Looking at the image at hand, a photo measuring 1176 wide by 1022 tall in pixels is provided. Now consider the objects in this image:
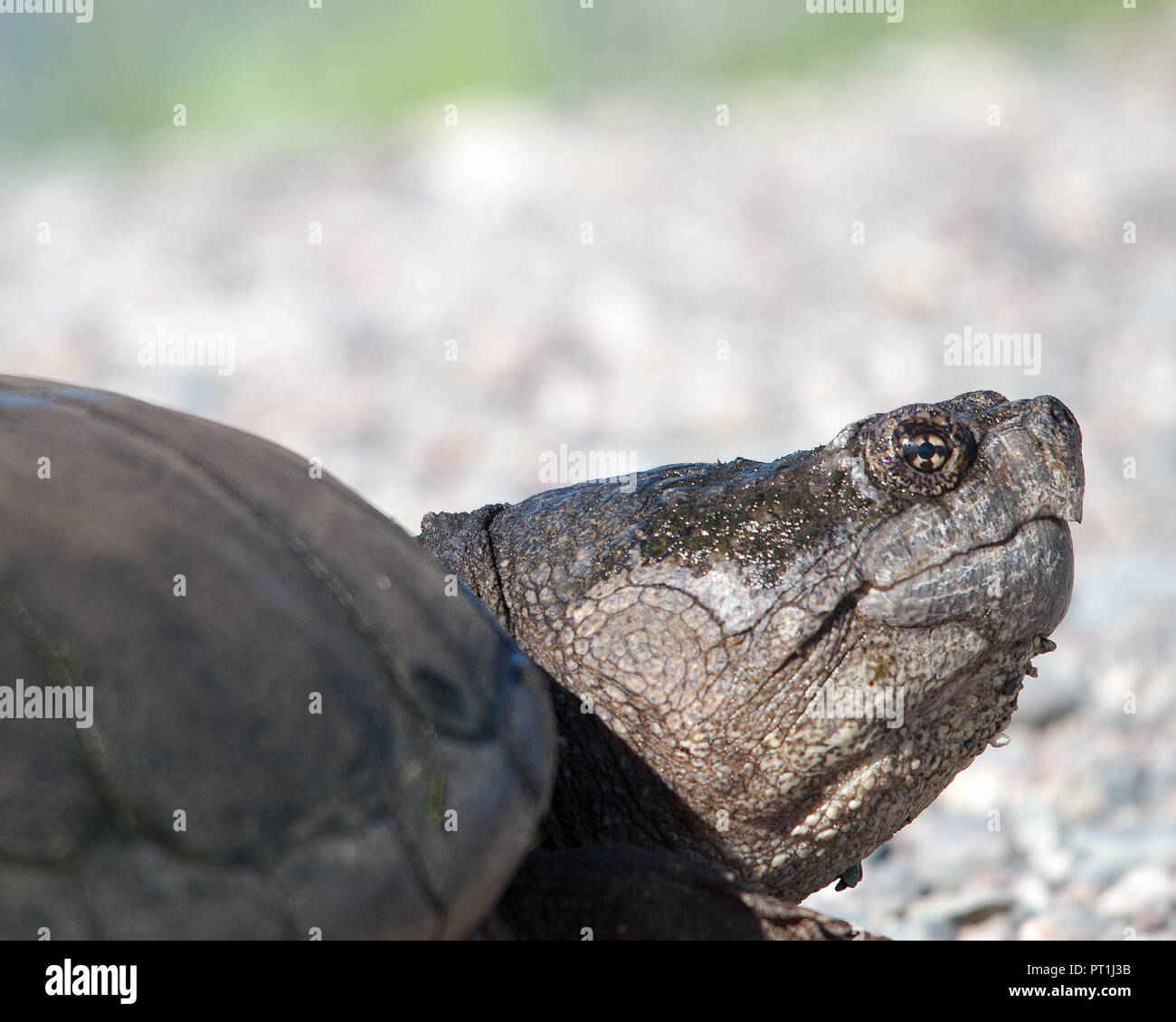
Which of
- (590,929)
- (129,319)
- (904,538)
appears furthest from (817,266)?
(590,929)

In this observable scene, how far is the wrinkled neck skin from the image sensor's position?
250cm

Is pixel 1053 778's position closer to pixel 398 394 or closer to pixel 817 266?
pixel 398 394

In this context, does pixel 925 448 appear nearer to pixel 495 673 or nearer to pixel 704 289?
pixel 495 673

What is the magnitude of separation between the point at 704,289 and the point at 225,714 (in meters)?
9.36

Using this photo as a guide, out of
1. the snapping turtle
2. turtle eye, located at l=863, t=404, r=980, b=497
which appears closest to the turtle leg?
the snapping turtle

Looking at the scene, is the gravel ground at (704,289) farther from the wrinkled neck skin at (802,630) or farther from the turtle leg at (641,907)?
the turtle leg at (641,907)

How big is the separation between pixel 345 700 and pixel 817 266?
961 cm

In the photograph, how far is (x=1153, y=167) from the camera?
458 inches

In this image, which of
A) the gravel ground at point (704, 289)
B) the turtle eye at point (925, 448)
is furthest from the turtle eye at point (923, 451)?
the gravel ground at point (704, 289)

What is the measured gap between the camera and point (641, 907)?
2.16 metres

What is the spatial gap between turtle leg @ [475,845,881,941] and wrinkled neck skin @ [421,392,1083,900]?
14.1 inches

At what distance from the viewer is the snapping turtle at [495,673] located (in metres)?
1.75

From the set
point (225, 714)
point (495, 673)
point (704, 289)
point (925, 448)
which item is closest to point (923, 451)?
point (925, 448)
